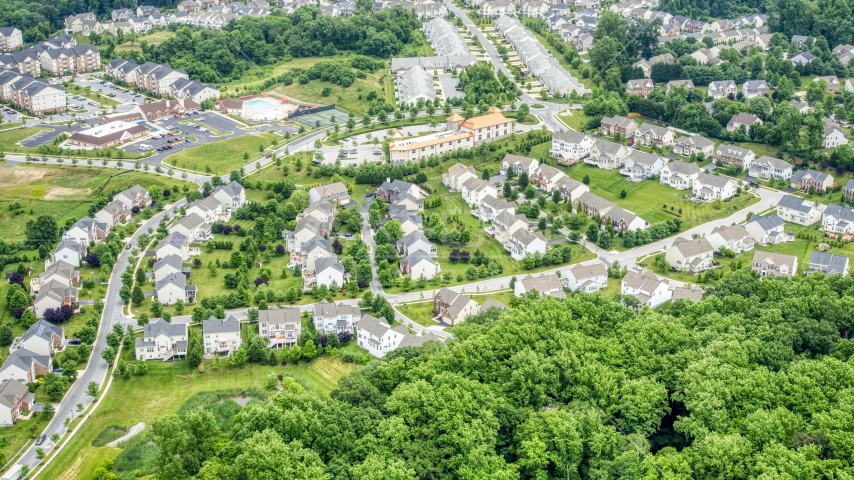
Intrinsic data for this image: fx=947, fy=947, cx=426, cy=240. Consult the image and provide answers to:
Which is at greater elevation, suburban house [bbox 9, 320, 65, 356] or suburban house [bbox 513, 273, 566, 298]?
suburban house [bbox 9, 320, 65, 356]

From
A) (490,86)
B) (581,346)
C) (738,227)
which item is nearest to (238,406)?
(581,346)

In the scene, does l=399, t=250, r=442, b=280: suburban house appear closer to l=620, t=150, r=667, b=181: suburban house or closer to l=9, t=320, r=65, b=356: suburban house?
l=9, t=320, r=65, b=356: suburban house

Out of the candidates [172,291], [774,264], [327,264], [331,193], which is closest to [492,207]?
[331,193]

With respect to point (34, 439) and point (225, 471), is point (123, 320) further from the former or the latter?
point (225, 471)

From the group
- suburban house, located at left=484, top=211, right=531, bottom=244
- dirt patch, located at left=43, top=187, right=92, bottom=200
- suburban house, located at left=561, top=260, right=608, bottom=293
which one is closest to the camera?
suburban house, located at left=561, top=260, right=608, bottom=293

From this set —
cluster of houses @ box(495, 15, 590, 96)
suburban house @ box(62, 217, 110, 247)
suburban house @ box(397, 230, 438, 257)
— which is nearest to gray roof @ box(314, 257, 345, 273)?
suburban house @ box(397, 230, 438, 257)

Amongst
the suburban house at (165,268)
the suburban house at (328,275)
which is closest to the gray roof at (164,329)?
the suburban house at (165,268)

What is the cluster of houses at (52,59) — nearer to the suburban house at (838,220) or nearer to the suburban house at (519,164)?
the suburban house at (519,164)
